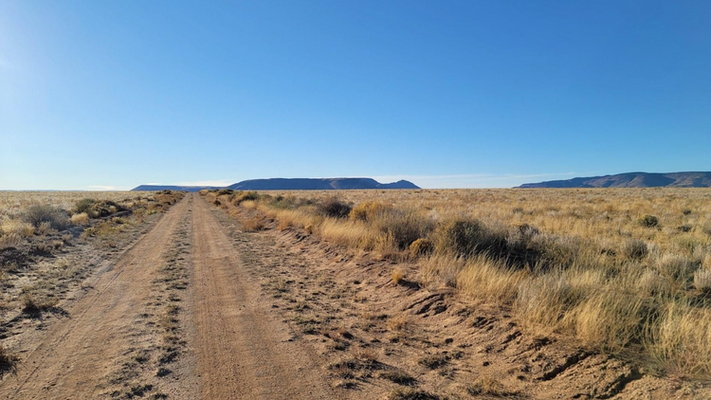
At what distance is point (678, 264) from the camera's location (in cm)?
747

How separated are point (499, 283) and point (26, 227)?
19.9m

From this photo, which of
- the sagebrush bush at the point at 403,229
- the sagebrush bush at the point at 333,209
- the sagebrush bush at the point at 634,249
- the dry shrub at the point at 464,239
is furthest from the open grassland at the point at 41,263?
the sagebrush bush at the point at 634,249

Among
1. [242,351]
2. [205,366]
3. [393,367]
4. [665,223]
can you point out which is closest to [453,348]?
[393,367]

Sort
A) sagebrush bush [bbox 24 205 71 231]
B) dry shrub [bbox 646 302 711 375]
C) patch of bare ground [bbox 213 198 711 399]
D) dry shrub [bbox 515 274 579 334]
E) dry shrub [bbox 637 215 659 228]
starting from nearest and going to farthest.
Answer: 1. dry shrub [bbox 646 302 711 375]
2. patch of bare ground [bbox 213 198 711 399]
3. dry shrub [bbox 515 274 579 334]
4. dry shrub [bbox 637 215 659 228]
5. sagebrush bush [bbox 24 205 71 231]

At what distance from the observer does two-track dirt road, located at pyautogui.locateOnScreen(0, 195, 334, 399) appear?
4.09m

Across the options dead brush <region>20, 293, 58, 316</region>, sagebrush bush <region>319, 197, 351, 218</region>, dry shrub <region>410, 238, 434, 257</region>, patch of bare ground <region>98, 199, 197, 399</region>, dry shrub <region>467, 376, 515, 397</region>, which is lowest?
dry shrub <region>467, 376, 515, 397</region>

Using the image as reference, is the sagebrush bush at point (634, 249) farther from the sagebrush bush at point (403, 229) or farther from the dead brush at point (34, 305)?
the dead brush at point (34, 305)

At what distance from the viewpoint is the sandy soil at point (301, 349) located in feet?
13.2

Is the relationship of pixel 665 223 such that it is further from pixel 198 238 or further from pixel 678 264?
pixel 198 238

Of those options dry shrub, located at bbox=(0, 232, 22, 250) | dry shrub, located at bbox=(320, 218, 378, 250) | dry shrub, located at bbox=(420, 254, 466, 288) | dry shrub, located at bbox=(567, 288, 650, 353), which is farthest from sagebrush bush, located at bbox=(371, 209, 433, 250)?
dry shrub, located at bbox=(0, 232, 22, 250)

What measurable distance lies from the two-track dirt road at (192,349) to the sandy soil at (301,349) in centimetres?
2

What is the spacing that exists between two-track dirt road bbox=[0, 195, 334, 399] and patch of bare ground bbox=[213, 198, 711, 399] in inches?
17.4

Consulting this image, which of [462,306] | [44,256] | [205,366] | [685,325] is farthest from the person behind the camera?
[44,256]

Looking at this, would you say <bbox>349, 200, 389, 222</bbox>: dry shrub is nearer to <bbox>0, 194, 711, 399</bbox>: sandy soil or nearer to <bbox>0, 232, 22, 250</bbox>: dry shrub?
<bbox>0, 194, 711, 399</bbox>: sandy soil
